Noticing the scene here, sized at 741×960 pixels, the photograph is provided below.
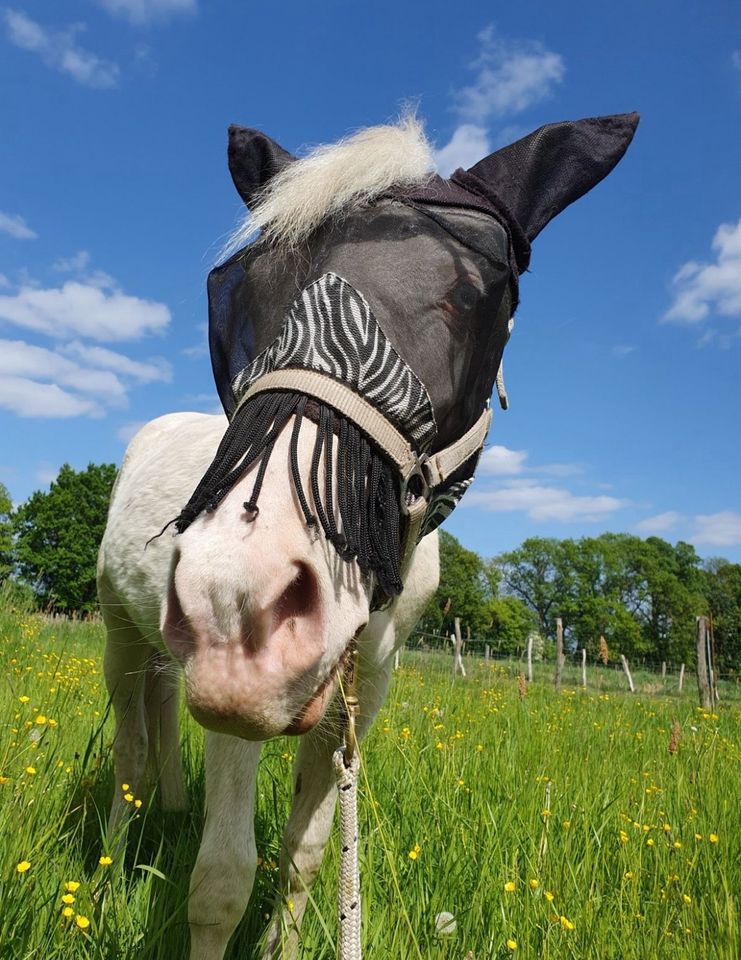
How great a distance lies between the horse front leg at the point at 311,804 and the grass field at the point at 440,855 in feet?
0.27

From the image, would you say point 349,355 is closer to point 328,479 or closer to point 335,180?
point 328,479

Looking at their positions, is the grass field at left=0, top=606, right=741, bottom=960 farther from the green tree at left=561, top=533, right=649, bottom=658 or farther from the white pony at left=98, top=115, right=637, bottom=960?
the green tree at left=561, top=533, right=649, bottom=658

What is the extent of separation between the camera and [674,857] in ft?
8.20

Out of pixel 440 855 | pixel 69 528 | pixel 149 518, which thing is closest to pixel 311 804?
pixel 440 855

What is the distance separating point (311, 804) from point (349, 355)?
1717mm

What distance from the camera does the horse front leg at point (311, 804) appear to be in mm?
2297

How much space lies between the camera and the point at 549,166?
1961 mm

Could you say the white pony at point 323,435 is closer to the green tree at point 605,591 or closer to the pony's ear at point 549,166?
the pony's ear at point 549,166

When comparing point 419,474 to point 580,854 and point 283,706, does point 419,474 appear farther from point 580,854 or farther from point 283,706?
point 580,854

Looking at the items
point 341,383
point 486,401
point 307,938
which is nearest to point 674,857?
point 307,938

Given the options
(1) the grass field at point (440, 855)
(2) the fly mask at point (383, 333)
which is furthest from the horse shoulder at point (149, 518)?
(2) the fly mask at point (383, 333)

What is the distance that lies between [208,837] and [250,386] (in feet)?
4.29

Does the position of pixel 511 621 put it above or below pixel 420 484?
above

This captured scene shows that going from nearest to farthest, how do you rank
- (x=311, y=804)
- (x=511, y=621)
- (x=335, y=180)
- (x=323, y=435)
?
(x=323, y=435), (x=335, y=180), (x=311, y=804), (x=511, y=621)
